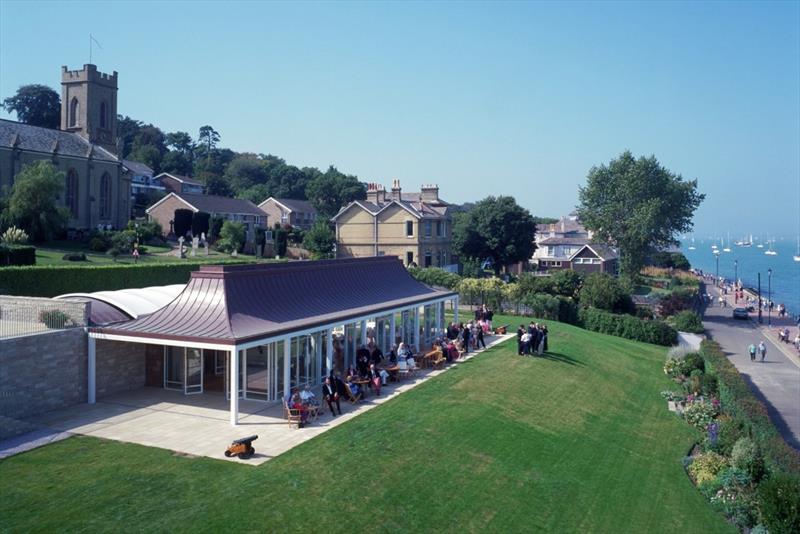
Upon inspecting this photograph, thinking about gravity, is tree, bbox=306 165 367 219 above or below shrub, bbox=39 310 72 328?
above

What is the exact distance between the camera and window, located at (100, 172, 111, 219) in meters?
63.3

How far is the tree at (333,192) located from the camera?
99812mm

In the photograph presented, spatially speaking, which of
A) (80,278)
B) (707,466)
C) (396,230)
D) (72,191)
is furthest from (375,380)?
(72,191)

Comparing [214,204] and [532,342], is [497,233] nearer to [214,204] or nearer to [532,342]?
[214,204]

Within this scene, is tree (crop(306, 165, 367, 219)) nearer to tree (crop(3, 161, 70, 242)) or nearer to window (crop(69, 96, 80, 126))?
window (crop(69, 96, 80, 126))

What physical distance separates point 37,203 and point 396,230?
1123 inches

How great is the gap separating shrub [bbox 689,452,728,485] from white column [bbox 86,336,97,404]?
17.8 metres

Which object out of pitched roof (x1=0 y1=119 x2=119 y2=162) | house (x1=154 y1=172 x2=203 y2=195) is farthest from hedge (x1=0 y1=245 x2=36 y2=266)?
house (x1=154 y1=172 x2=203 y2=195)

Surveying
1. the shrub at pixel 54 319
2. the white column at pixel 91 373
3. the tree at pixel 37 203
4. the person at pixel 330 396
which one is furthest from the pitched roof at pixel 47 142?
the person at pixel 330 396

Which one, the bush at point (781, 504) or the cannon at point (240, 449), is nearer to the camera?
the bush at point (781, 504)

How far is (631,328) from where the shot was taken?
43.1 m

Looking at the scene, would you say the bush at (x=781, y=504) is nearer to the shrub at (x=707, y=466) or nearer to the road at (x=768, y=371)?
the shrub at (x=707, y=466)

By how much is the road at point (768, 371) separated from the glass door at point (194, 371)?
71.2 ft

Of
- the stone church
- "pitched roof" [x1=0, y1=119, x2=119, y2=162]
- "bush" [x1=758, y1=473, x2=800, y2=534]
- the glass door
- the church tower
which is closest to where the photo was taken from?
"bush" [x1=758, y1=473, x2=800, y2=534]
